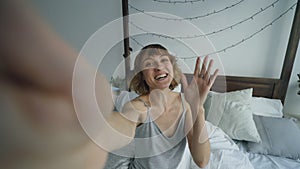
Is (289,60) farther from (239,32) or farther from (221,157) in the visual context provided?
(221,157)

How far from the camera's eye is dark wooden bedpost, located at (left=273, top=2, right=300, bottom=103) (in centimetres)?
139

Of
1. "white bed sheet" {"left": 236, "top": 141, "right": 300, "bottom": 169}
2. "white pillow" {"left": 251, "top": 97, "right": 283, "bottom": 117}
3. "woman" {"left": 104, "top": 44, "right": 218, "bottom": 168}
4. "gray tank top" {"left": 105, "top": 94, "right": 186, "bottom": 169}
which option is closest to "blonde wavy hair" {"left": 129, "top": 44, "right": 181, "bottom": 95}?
"woman" {"left": 104, "top": 44, "right": 218, "bottom": 168}

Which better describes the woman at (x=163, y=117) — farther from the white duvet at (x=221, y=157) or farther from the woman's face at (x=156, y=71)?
the white duvet at (x=221, y=157)

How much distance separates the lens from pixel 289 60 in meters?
1.47

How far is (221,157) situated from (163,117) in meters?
0.45

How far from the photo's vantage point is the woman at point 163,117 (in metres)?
0.77

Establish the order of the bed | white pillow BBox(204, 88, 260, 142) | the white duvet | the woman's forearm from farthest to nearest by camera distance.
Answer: white pillow BBox(204, 88, 260, 142)
the bed
the white duvet
the woman's forearm

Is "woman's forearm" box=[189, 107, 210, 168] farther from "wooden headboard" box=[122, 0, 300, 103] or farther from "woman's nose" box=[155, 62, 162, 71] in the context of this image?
"wooden headboard" box=[122, 0, 300, 103]

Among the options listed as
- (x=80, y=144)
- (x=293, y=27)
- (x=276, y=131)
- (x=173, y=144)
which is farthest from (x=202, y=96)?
(x=293, y=27)

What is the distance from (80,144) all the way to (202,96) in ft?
1.64

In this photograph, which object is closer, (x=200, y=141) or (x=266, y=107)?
(x=200, y=141)

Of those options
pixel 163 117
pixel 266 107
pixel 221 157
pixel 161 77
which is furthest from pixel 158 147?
pixel 266 107

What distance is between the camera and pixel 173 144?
34.4 inches

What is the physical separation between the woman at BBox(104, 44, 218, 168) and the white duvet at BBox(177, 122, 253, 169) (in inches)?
4.1
